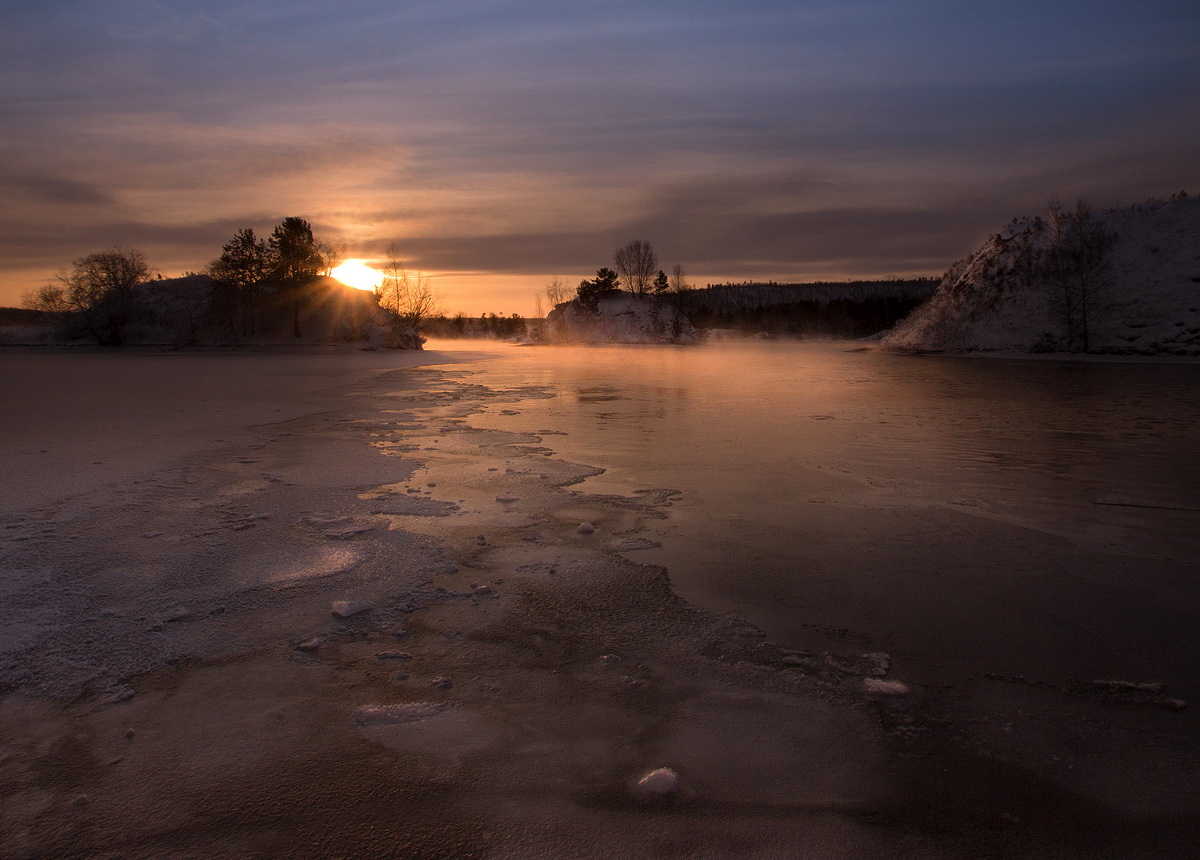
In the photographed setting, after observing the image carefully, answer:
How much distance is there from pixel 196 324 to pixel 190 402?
44.6m

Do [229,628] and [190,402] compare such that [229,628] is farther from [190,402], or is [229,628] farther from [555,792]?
[190,402]

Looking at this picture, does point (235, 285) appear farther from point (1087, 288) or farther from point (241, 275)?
point (1087, 288)

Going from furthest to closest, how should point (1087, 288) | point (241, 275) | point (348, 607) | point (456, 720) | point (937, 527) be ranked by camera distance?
point (241, 275) < point (1087, 288) < point (937, 527) < point (348, 607) < point (456, 720)

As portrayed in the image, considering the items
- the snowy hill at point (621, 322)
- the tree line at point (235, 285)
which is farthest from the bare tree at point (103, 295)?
the snowy hill at point (621, 322)

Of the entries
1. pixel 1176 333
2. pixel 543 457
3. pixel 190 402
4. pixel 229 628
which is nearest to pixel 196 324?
pixel 190 402

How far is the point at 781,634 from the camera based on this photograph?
373 cm

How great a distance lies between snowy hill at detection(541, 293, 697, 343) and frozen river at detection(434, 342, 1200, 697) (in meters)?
61.9

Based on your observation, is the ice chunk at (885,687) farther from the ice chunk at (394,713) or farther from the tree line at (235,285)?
the tree line at (235,285)

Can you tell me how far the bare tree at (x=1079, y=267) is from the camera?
38562 mm

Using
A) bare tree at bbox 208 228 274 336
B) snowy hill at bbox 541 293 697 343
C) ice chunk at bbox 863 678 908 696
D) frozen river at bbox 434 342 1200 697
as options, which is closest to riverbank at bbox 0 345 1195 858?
ice chunk at bbox 863 678 908 696

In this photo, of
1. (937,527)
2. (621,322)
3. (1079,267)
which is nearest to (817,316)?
(621,322)

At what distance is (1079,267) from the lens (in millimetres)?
40031

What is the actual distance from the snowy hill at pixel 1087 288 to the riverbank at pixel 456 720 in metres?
43.4

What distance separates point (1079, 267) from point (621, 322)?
4478cm
